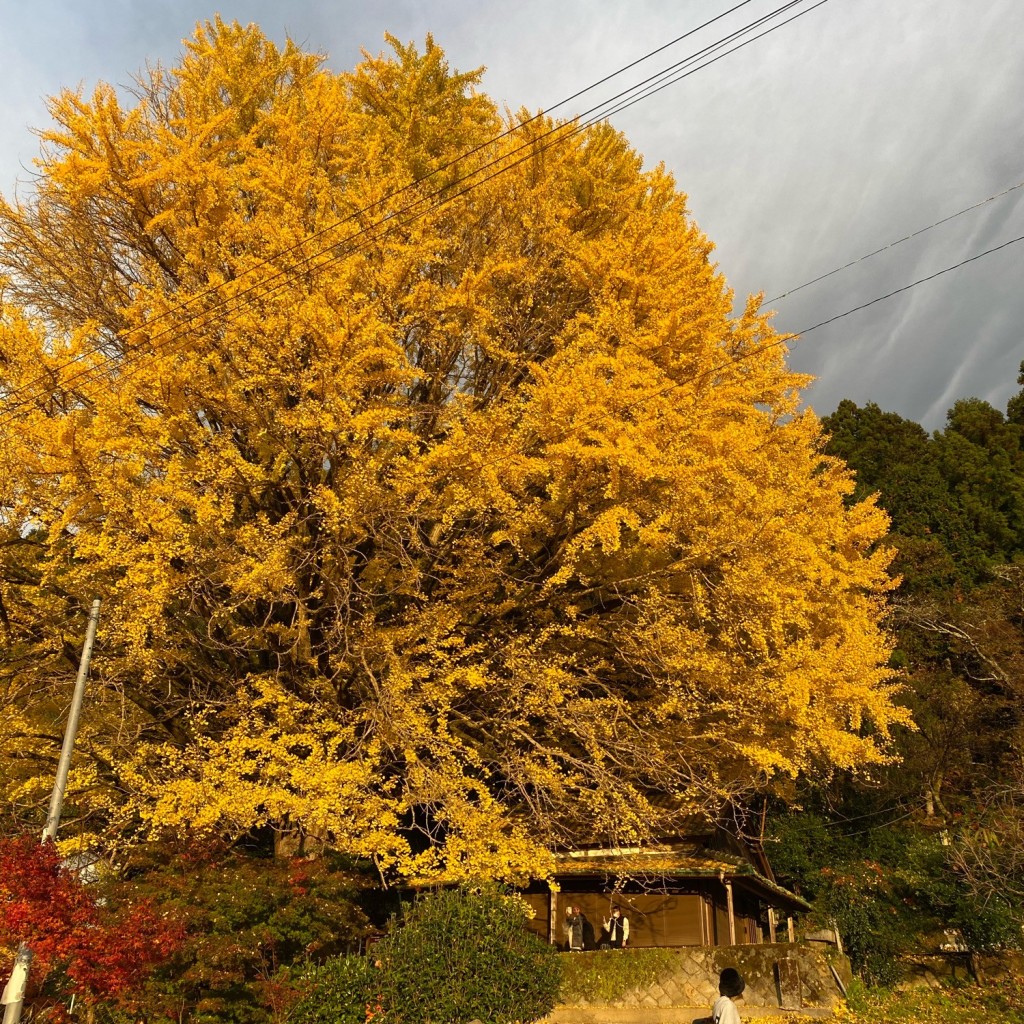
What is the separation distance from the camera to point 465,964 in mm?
6566

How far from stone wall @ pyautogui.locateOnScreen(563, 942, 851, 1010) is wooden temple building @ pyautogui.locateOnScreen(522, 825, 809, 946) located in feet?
3.18

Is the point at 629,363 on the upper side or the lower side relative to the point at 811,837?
upper

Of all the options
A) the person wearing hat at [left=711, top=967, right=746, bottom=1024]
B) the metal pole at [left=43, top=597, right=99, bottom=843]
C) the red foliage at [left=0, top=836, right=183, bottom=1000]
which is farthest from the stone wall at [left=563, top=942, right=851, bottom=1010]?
the metal pole at [left=43, top=597, right=99, bottom=843]

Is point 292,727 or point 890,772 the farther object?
point 890,772

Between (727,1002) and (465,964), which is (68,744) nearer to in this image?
(465,964)

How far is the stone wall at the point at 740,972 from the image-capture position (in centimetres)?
898

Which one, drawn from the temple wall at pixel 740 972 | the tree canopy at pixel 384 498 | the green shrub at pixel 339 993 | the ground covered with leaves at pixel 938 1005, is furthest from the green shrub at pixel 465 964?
the ground covered with leaves at pixel 938 1005

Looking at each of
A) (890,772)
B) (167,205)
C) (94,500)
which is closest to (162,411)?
(94,500)

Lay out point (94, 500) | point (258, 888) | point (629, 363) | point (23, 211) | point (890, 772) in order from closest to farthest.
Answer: point (94, 500) < point (258, 888) < point (629, 363) < point (23, 211) < point (890, 772)

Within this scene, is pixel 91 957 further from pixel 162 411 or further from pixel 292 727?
pixel 162 411

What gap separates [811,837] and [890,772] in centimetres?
413

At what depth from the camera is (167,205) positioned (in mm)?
8117

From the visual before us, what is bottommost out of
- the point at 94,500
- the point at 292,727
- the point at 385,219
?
the point at 292,727

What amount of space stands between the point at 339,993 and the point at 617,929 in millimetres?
5405
